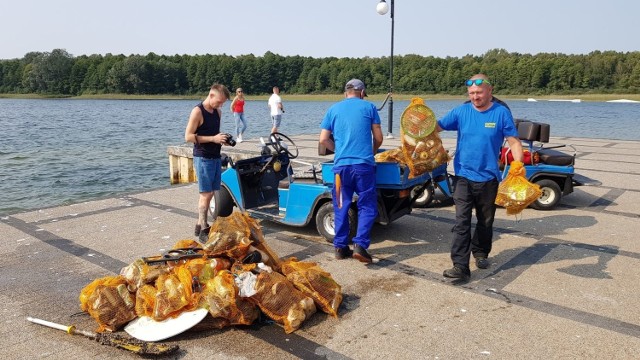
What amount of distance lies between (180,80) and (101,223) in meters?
97.7

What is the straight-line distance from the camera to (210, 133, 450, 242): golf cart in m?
5.96

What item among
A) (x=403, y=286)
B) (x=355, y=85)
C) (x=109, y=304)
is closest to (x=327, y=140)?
(x=355, y=85)

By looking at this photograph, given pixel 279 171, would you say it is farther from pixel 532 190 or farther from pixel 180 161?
pixel 180 161

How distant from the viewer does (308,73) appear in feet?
322

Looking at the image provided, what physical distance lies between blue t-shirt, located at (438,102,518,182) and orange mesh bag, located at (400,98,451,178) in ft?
1.37

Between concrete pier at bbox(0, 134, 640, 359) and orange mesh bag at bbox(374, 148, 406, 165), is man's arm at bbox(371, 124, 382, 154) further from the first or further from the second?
concrete pier at bbox(0, 134, 640, 359)

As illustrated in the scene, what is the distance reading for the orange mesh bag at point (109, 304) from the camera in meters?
3.92

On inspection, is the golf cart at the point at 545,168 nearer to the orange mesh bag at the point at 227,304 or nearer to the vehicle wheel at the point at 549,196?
the vehicle wheel at the point at 549,196

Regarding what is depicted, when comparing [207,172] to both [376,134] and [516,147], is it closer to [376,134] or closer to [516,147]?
[376,134]

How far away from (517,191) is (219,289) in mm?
2871

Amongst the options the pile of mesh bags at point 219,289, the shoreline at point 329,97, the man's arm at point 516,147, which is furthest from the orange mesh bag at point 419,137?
the shoreline at point 329,97

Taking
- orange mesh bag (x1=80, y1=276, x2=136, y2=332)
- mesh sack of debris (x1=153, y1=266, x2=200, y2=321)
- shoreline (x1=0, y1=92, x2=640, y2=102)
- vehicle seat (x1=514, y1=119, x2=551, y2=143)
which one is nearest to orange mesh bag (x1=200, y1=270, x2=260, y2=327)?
mesh sack of debris (x1=153, y1=266, x2=200, y2=321)

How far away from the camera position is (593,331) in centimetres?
390

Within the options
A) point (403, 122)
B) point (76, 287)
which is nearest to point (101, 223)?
point (76, 287)
